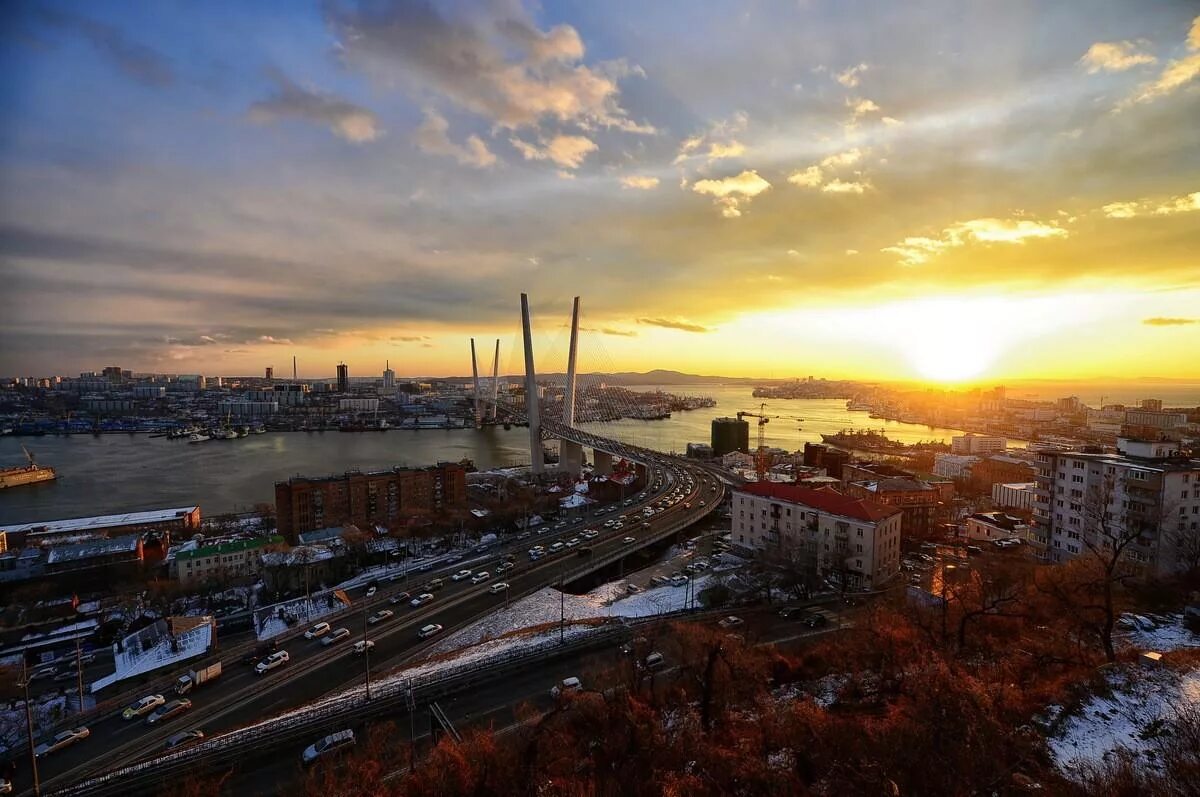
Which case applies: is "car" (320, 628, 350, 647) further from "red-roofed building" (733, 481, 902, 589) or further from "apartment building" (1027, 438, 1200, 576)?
"apartment building" (1027, 438, 1200, 576)

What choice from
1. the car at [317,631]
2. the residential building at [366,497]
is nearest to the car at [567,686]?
the car at [317,631]

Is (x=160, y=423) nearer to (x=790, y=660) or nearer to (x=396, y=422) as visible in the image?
(x=396, y=422)

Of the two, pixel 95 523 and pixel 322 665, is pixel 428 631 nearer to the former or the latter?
pixel 322 665

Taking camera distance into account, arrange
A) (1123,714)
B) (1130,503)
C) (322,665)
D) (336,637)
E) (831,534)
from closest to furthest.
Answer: (1123,714) → (322,665) → (336,637) → (1130,503) → (831,534)

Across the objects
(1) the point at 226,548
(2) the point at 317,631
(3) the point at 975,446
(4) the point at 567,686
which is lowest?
(3) the point at 975,446

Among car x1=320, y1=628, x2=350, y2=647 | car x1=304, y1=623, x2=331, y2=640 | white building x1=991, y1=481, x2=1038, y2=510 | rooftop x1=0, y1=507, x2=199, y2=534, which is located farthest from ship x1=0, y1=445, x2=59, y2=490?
white building x1=991, y1=481, x2=1038, y2=510

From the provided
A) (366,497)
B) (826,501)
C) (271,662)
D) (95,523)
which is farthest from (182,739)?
(95,523)

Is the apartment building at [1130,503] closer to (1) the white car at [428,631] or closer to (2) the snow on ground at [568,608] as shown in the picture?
(2) the snow on ground at [568,608]
